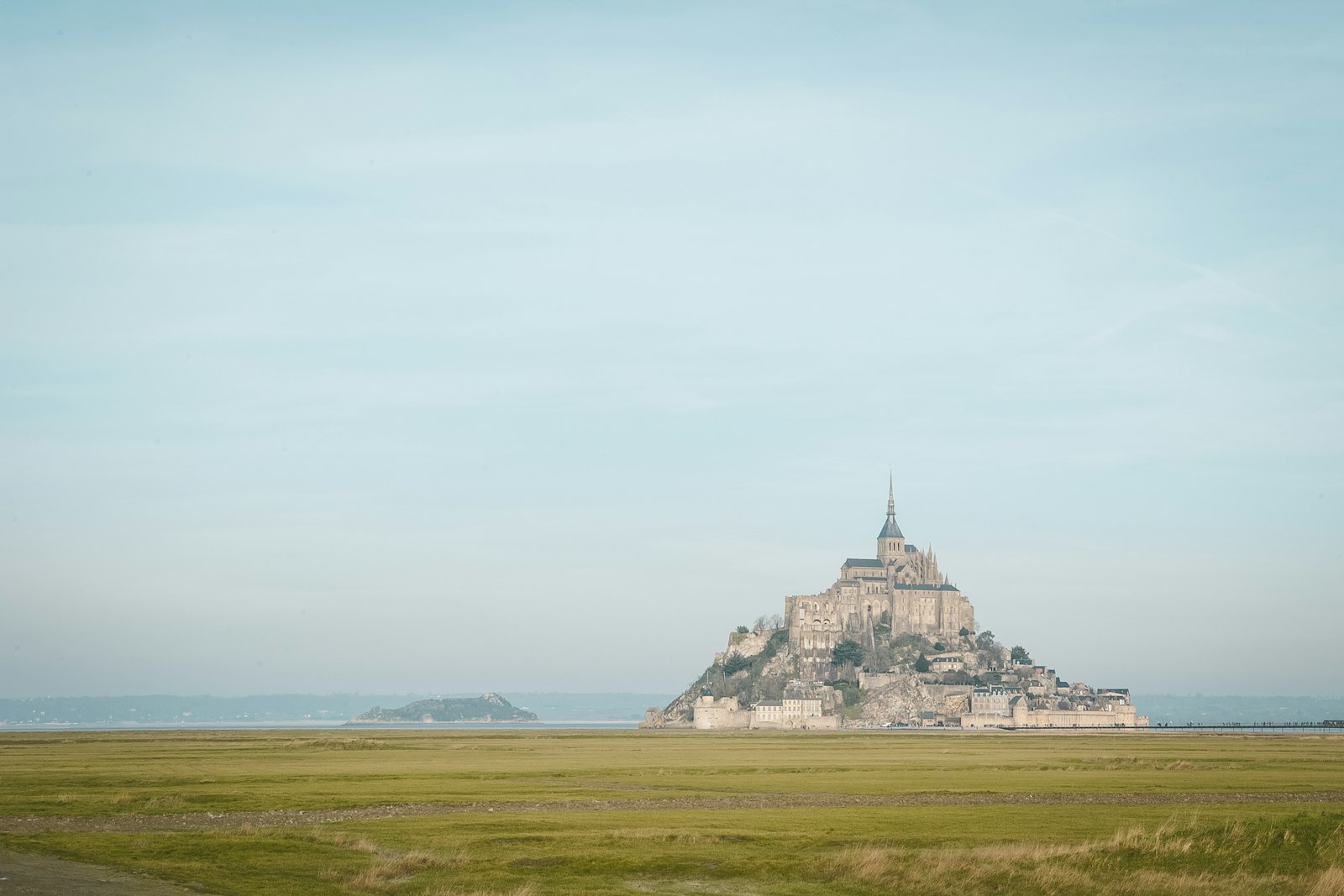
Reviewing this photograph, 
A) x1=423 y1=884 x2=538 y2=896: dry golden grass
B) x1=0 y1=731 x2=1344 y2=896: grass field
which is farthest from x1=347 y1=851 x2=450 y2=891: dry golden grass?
x1=423 y1=884 x2=538 y2=896: dry golden grass

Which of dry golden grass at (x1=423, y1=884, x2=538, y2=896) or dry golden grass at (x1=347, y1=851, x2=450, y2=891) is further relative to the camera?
dry golden grass at (x1=347, y1=851, x2=450, y2=891)

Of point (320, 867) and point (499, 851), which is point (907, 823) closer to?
point (499, 851)

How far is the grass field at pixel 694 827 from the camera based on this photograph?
34000 millimetres

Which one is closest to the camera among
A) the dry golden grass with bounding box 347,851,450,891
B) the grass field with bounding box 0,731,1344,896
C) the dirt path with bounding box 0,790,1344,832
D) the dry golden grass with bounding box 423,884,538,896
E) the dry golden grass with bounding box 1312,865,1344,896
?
the dry golden grass with bounding box 423,884,538,896

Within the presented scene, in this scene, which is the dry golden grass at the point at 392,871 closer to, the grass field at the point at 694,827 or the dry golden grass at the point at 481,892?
the grass field at the point at 694,827

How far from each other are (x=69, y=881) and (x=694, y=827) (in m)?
18.6

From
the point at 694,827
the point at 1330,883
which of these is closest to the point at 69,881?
the point at 694,827

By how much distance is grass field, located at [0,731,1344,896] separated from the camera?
112ft

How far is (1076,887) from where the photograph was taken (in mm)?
33469

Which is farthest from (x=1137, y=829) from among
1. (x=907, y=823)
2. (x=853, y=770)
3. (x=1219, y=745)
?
(x=1219, y=745)

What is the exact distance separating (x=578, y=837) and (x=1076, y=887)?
46.0 feet

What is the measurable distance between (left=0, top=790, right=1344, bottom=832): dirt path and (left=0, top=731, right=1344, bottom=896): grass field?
0.21 meters

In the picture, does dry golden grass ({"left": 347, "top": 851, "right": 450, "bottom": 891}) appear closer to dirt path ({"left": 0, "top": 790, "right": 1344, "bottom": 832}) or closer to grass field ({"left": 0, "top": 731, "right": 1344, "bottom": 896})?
grass field ({"left": 0, "top": 731, "right": 1344, "bottom": 896})

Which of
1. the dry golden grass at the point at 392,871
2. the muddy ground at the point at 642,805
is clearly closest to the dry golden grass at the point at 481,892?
the dry golden grass at the point at 392,871
